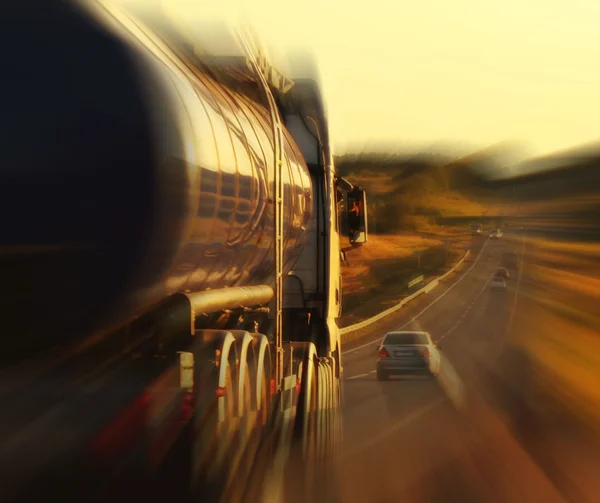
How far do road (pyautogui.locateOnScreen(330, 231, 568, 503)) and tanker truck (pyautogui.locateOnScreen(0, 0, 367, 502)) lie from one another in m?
3.43

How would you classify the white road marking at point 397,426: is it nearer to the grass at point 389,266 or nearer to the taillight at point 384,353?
the taillight at point 384,353

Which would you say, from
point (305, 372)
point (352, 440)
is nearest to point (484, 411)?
point (352, 440)

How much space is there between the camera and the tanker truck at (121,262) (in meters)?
5.16

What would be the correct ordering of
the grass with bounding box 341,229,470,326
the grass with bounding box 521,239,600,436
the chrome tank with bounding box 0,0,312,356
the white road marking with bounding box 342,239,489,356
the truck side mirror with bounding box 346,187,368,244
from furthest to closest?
the grass with bounding box 341,229,470,326 → the white road marking with bounding box 342,239,489,356 → the grass with bounding box 521,239,600,436 → the truck side mirror with bounding box 346,187,368,244 → the chrome tank with bounding box 0,0,312,356

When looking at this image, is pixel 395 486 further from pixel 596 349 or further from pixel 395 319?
pixel 395 319

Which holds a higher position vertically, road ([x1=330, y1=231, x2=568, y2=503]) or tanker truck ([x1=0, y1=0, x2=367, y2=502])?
tanker truck ([x1=0, y1=0, x2=367, y2=502])

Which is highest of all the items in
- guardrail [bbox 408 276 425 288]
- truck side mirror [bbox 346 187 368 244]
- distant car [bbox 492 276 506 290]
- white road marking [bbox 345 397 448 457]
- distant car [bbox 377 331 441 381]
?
truck side mirror [bbox 346 187 368 244]

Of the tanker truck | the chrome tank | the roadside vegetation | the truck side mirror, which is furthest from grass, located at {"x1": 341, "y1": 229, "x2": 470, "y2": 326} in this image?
the chrome tank

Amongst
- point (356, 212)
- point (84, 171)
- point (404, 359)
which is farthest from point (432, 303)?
point (84, 171)

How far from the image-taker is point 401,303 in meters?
58.0

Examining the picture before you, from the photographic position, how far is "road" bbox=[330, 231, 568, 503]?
10297 mm

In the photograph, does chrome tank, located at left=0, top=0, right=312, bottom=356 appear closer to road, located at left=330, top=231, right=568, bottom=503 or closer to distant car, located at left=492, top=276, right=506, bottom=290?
road, located at left=330, top=231, right=568, bottom=503

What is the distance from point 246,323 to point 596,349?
116 feet

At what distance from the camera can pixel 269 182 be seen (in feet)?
25.8
